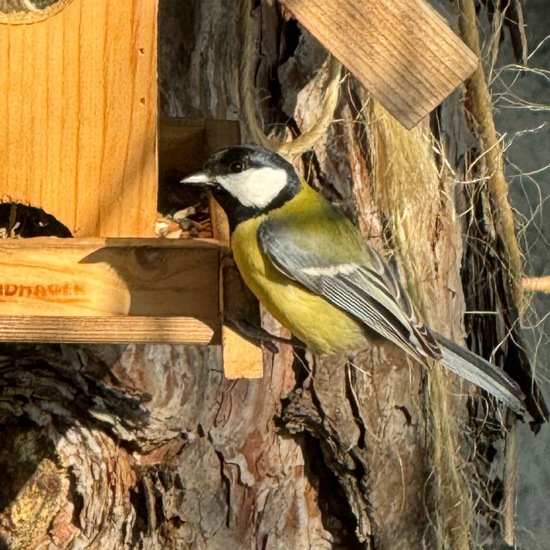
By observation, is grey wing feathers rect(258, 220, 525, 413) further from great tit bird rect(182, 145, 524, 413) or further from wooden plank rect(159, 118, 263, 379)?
wooden plank rect(159, 118, 263, 379)

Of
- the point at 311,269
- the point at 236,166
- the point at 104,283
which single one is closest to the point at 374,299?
the point at 311,269

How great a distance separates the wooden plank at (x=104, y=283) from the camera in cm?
149

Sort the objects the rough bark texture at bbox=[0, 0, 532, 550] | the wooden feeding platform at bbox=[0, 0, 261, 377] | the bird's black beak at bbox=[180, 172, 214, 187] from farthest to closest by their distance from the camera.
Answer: the rough bark texture at bbox=[0, 0, 532, 550] < the bird's black beak at bbox=[180, 172, 214, 187] < the wooden feeding platform at bbox=[0, 0, 261, 377]

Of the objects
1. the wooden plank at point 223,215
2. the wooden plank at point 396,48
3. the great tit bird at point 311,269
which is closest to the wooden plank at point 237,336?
the wooden plank at point 223,215

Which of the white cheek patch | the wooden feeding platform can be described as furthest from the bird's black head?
the wooden feeding platform

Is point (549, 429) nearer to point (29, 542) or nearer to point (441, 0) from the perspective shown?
point (441, 0)

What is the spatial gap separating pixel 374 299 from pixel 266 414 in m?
0.56

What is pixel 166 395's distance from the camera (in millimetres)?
2178

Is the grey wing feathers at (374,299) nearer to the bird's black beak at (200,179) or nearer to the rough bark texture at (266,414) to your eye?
the bird's black beak at (200,179)

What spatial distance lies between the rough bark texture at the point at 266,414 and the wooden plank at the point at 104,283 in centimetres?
62

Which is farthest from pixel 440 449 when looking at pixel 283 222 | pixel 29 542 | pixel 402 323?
pixel 29 542

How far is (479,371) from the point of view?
191 centimetres

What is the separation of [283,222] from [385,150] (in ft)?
1.59

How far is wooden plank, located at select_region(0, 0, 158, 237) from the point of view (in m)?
1.63
